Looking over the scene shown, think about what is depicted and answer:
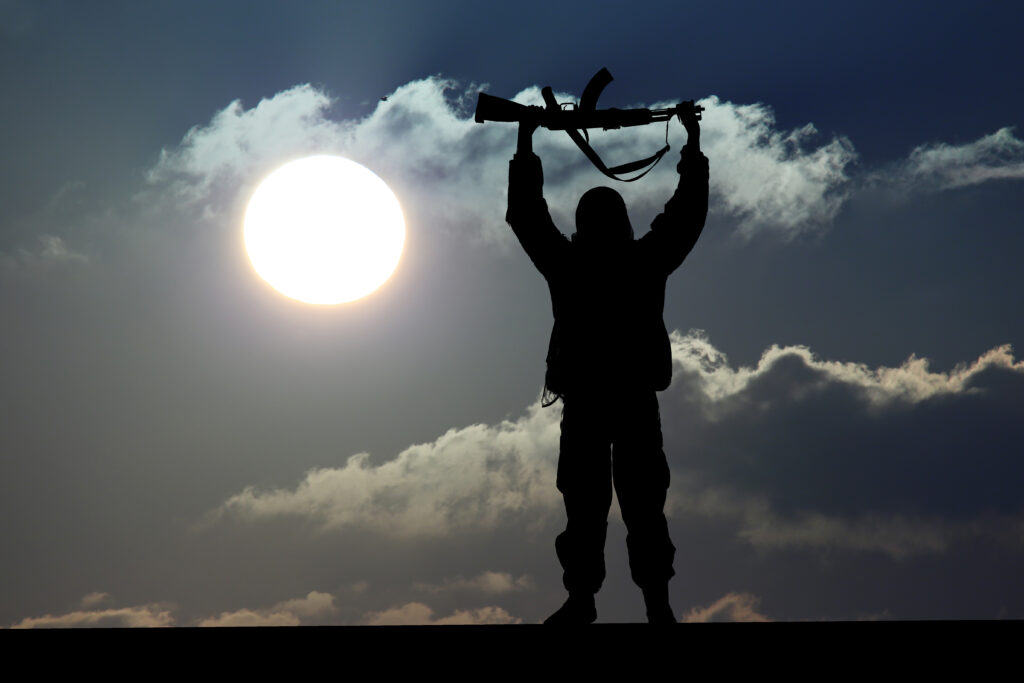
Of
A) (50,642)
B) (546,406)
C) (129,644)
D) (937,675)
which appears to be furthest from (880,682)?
(50,642)

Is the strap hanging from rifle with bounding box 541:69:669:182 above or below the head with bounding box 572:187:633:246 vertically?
above

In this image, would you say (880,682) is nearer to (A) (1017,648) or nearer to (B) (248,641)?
(A) (1017,648)

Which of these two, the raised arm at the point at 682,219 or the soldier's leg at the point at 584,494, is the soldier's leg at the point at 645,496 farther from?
the raised arm at the point at 682,219

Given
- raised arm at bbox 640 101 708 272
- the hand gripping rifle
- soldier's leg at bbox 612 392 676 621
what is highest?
the hand gripping rifle

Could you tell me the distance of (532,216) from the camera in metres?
7.63

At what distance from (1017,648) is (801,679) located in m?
1.49

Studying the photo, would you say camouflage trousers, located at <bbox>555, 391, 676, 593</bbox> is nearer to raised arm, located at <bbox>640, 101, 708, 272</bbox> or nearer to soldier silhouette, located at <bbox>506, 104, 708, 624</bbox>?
soldier silhouette, located at <bbox>506, 104, 708, 624</bbox>

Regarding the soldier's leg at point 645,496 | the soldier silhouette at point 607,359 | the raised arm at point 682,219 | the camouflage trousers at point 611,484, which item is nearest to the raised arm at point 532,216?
the soldier silhouette at point 607,359

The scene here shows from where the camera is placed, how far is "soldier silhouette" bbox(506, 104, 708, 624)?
7.10m

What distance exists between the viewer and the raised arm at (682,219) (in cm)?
754

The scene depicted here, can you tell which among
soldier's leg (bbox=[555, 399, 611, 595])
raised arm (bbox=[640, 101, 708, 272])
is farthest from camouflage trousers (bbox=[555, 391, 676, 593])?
raised arm (bbox=[640, 101, 708, 272])

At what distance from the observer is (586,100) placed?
8.33 metres

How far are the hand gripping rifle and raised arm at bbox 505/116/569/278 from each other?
51 centimetres

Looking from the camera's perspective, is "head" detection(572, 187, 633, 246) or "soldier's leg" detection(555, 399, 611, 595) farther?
"head" detection(572, 187, 633, 246)
